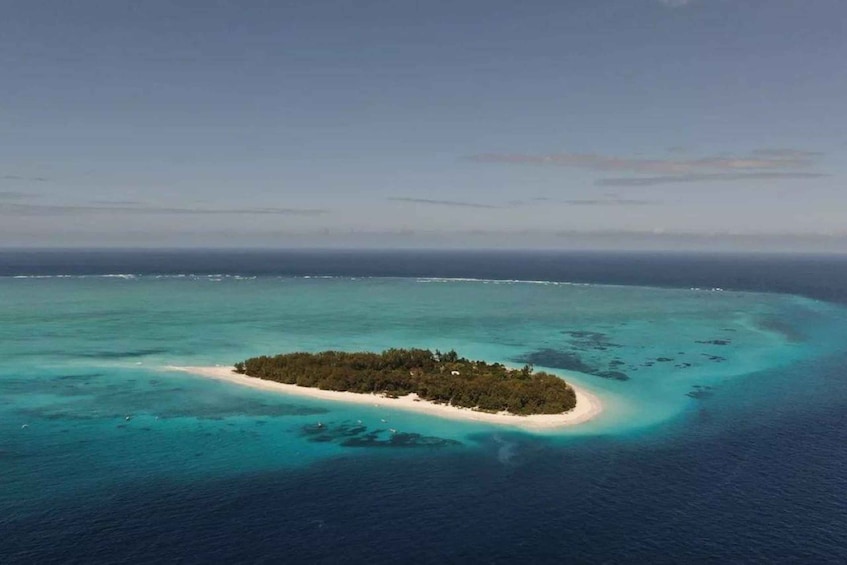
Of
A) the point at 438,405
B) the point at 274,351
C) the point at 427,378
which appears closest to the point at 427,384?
the point at 427,378

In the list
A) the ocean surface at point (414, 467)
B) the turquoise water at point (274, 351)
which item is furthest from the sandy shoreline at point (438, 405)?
the ocean surface at point (414, 467)

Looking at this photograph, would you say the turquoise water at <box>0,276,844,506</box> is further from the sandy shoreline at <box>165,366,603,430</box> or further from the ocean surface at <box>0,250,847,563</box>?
the sandy shoreline at <box>165,366,603,430</box>

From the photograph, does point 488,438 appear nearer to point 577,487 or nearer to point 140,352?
point 577,487

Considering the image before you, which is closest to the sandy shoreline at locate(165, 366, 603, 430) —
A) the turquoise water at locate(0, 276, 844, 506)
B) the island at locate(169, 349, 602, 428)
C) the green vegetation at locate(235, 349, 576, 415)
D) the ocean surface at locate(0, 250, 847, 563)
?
the island at locate(169, 349, 602, 428)

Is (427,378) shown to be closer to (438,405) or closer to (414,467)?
(438,405)

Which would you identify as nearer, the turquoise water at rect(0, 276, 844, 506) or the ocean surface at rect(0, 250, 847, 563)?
the ocean surface at rect(0, 250, 847, 563)

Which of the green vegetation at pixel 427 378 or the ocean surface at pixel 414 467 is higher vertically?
the green vegetation at pixel 427 378

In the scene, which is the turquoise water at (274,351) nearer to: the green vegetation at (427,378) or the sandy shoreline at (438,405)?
the sandy shoreline at (438,405)
